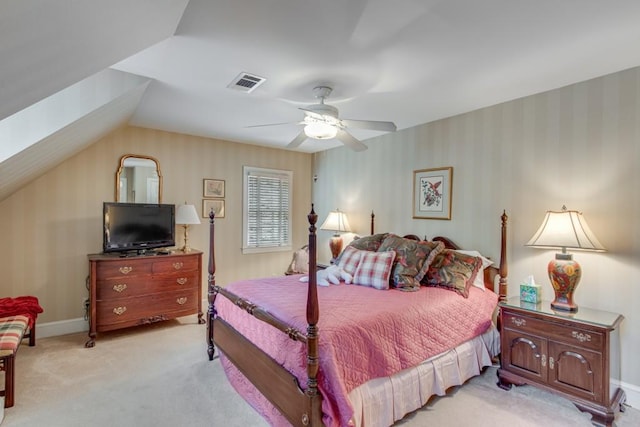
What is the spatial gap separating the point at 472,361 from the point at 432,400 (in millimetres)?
577

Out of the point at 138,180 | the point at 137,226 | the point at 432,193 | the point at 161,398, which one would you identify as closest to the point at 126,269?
the point at 137,226

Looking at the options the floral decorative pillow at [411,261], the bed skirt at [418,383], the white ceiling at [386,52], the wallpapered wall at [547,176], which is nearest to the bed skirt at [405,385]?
the bed skirt at [418,383]

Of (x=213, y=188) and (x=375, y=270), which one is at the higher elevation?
(x=213, y=188)

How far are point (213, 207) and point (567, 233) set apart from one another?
4326 mm

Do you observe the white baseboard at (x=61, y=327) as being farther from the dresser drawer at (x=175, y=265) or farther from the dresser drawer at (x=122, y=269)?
the dresser drawer at (x=175, y=265)

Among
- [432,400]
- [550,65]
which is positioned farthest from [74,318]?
[550,65]

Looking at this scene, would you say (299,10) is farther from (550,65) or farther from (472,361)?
(472,361)

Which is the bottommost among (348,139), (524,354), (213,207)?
(524,354)

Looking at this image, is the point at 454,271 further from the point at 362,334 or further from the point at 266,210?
the point at 266,210

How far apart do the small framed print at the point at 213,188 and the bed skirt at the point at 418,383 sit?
3.71 metres

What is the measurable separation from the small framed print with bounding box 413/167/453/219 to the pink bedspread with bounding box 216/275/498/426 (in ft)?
Result: 3.56

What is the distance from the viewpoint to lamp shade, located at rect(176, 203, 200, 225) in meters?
4.23

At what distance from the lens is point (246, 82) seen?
9.14ft

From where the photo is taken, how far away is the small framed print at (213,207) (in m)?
4.80
